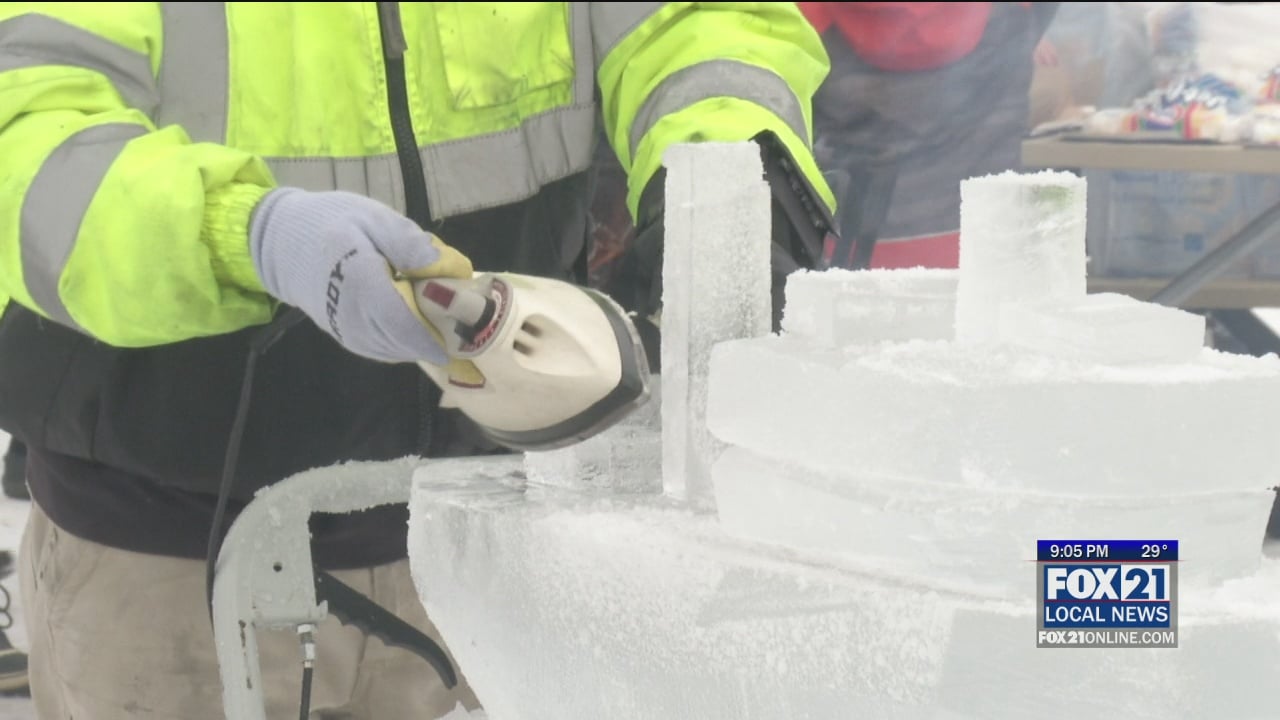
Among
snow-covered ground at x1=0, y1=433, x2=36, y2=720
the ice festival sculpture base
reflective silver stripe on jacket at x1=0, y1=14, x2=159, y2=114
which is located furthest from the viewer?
snow-covered ground at x1=0, y1=433, x2=36, y2=720

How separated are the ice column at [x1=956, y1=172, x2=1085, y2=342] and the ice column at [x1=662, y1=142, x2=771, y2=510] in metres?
0.13

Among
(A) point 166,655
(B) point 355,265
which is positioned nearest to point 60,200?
(B) point 355,265

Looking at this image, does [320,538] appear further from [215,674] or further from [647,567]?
[647,567]

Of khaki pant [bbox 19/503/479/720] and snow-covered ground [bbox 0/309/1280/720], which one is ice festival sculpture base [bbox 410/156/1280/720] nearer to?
khaki pant [bbox 19/503/479/720]

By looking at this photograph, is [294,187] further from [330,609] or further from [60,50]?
[330,609]

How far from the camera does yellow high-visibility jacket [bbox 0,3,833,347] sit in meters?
0.91

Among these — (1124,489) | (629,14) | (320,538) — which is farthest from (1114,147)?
(1124,489)

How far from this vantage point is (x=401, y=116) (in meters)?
1.16

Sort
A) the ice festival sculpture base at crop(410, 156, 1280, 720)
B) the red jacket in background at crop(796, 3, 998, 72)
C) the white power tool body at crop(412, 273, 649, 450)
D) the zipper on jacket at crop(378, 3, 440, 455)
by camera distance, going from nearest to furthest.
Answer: the ice festival sculpture base at crop(410, 156, 1280, 720) → the white power tool body at crop(412, 273, 649, 450) → the zipper on jacket at crop(378, 3, 440, 455) → the red jacket in background at crop(796, 3, 998, 72)

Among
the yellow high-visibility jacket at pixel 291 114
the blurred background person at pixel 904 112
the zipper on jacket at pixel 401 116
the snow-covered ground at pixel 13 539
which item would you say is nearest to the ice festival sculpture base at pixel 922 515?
the yellow high-visibility jacket at pixel 291 114

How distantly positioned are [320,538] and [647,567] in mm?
526

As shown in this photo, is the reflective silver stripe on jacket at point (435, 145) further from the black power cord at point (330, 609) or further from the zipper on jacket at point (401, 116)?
the black power cord at point (330, 609)
